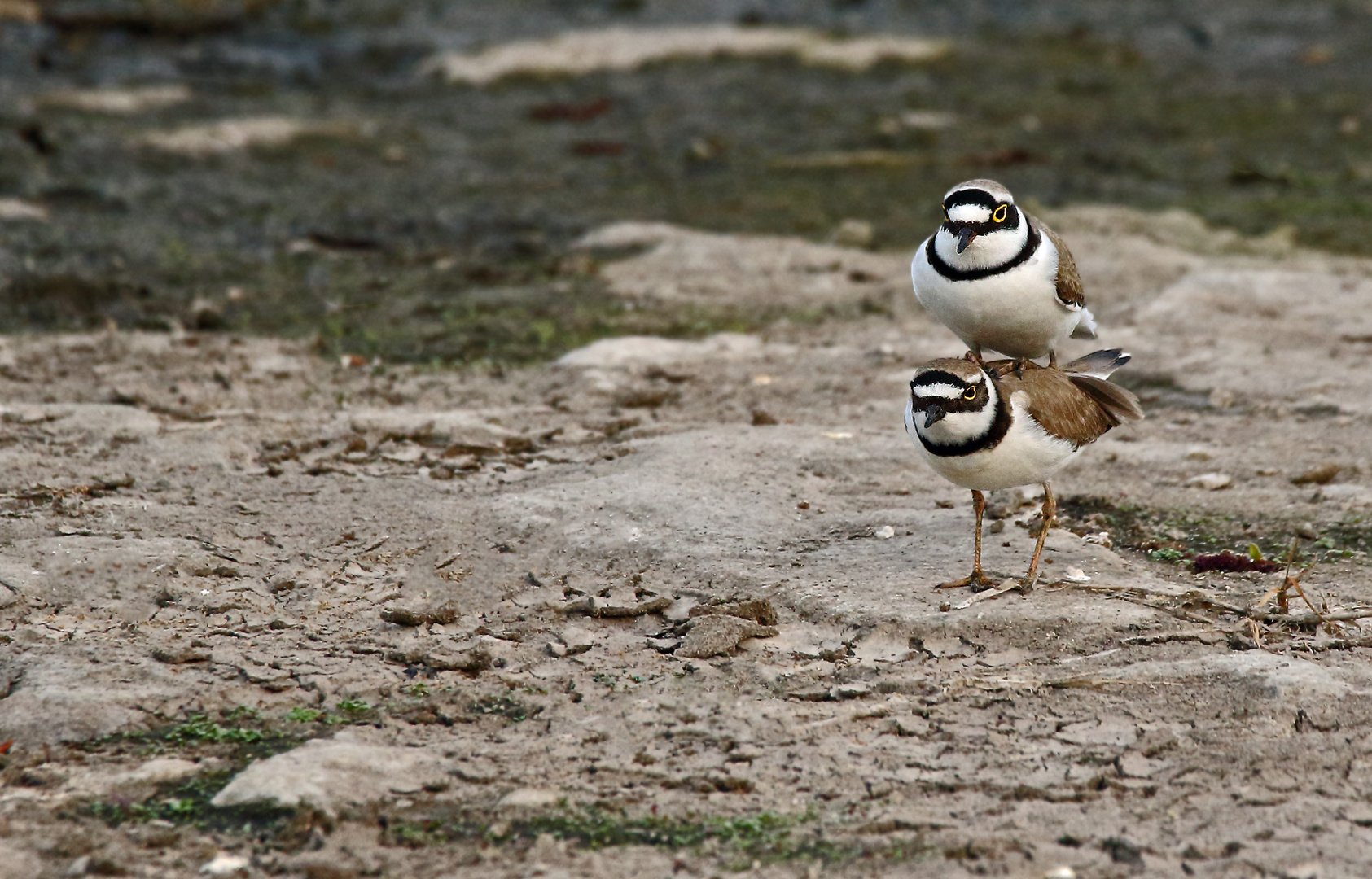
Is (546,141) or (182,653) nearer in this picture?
(182,653)

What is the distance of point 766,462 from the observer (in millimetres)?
5441

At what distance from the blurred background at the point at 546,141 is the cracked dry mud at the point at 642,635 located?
1.25 m

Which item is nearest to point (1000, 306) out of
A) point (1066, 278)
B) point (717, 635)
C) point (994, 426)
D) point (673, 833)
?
point (1066, 278)

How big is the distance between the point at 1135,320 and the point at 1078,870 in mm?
4864

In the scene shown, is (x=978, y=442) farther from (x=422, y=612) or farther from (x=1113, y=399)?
(x=422, y=612)

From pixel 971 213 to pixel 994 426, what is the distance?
2.88 feet

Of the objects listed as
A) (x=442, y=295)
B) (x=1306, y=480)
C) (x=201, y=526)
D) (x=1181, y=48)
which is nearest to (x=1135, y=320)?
(x=1306, y=480)

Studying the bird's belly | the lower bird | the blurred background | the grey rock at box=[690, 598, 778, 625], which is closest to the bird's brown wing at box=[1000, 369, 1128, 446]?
the lower bird

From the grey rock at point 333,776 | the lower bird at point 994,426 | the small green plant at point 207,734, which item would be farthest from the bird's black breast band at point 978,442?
the small green plant at point 207,734

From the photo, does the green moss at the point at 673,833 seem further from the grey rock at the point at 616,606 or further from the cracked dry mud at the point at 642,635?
the grey rock at the point at 616,606

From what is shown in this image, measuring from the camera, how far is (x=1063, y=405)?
458cm

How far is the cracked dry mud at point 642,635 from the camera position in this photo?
3.22 meters

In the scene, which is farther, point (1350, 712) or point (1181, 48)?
point (1181, 48)

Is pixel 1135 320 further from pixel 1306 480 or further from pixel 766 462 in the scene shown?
pixel 766 462
